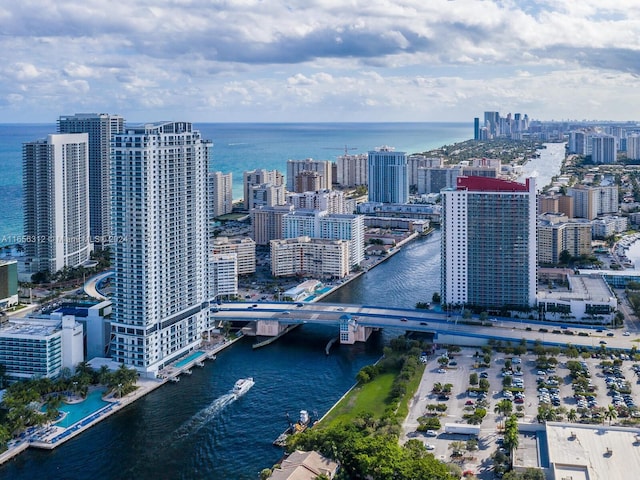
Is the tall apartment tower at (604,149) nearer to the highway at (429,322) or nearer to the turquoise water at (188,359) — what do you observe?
the highway at (429,322)

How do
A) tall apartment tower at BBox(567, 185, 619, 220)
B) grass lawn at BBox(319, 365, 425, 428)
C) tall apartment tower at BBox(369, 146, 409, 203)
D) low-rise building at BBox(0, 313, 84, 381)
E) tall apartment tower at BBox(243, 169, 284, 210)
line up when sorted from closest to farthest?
grass lawn at BBox(319, 365, 425, 428)
low-rise building at BBox(0, 313, 84, 381)
tall apartment tower at BBox(567, 185, 619, 220)
tall apartment tower at BBox(243, 169, 284, 210)
tall apartment tower at BBox(369, 146, 409, 203)

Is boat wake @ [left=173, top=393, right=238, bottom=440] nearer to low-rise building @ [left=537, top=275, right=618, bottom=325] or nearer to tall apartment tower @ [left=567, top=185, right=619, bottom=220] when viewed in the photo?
low-rise building @ [left=537, top=275, right=618, bottom=325]

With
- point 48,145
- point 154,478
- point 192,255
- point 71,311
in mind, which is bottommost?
point 154,478

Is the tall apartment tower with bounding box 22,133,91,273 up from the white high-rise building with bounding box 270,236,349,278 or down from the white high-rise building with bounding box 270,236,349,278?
up

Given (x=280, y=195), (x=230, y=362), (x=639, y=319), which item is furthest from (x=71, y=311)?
(x=280, y=195)

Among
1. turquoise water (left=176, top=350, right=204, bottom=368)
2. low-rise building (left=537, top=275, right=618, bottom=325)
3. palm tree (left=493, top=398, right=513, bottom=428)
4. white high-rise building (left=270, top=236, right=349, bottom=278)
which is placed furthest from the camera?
white high-rise building (left=270, top=236, right=349, bottom=278)

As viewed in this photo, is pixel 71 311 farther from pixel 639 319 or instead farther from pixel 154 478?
pixel 639 319

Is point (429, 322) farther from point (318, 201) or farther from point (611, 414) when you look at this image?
point (318, 201)

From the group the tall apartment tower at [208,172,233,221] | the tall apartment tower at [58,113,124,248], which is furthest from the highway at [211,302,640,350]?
the tall apartment tower at [208,172,233,221]
